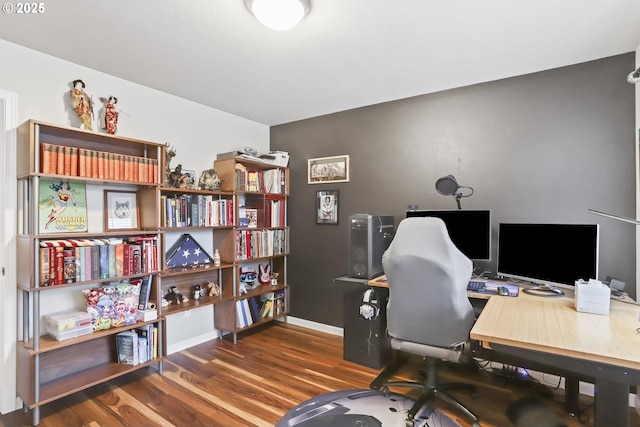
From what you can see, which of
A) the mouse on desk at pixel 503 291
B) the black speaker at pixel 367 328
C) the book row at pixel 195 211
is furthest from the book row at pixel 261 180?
the mouse on desk at pixel 503 291

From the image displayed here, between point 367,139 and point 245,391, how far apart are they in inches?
98.8

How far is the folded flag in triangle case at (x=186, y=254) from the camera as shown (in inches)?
114

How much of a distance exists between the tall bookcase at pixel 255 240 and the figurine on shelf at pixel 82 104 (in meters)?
1.19

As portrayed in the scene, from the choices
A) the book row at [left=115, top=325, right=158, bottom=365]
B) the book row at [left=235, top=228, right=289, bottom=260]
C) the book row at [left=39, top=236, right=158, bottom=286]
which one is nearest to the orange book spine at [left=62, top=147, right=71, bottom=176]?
the book row at [left=39, top=236, right=158, bottom=286]

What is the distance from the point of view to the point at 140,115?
8.84 feet

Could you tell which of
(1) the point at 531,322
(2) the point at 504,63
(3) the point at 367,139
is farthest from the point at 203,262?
(2) the point at 504,63

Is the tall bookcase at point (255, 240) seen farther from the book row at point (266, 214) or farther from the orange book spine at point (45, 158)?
the orange book spine at point (45, 158)

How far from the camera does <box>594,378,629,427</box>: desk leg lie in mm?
1203

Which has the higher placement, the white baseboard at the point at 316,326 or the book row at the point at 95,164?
the book row at the point at 95,164

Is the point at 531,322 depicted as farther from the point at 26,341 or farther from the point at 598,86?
the point at 26,341

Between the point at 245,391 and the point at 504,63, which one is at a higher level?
the point at 504,63

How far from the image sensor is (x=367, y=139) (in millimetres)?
3207

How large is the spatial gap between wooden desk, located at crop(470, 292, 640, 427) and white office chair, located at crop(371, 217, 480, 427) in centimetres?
20

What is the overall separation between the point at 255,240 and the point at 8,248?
190cm
